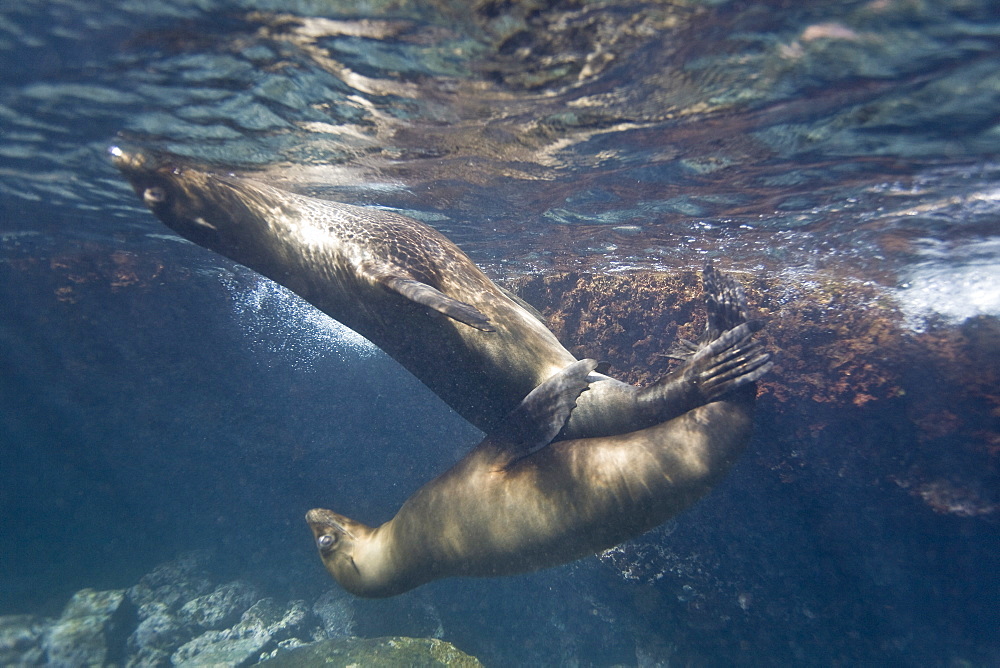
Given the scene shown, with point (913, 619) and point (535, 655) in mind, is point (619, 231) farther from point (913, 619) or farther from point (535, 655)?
point (535, 655)

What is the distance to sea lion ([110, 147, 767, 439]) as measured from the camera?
440 cm

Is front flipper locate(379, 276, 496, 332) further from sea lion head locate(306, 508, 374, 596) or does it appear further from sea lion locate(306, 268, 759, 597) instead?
sea lion head locate(306, 508, 374, 596)

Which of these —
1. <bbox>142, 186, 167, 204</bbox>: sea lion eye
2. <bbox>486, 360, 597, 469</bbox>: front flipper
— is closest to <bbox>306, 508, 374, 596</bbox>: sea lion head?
<bbox>486, 360, 597, 469</bbox>: front flipper

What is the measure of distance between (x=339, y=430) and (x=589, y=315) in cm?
1360

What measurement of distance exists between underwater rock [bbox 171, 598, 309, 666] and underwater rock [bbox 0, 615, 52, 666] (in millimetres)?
3442

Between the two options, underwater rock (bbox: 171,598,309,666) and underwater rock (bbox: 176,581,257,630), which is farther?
underwater rock (bbox: 176,581,257,630)

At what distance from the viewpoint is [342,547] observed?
512cm

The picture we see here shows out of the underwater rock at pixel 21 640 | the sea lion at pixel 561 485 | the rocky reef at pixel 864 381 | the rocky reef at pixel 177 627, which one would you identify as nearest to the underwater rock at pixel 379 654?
the rocky reef at pixel 177 627

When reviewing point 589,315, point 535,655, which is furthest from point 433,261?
point 535,655

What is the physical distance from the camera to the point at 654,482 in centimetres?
378

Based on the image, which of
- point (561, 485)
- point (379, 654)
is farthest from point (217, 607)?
point (561, 485)

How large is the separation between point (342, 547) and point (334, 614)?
11.8m

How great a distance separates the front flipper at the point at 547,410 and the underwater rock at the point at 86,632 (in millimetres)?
16074

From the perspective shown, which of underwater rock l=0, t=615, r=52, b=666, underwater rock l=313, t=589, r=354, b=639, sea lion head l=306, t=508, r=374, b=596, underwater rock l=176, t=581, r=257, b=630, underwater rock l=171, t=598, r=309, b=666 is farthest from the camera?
underwater rock l=176, t=581, r=257, b=630
